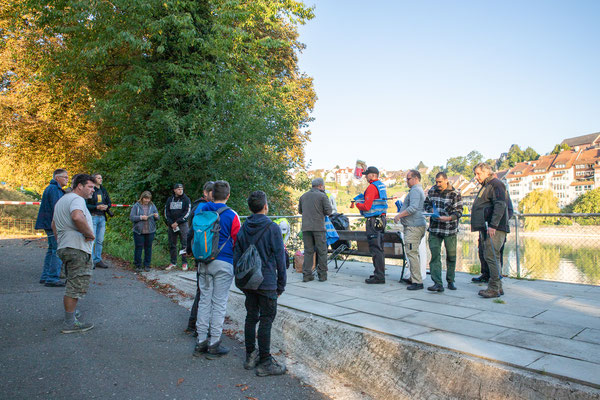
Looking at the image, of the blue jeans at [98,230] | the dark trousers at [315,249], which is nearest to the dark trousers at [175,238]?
the blue jeans at [98,230]

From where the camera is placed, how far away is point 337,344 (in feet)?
14.4

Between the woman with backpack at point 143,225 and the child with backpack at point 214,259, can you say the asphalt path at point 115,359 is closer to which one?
the child with backpack at point 214,259

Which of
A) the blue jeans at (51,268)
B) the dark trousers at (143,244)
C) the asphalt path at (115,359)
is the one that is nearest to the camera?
the asphalt path at (115,359)

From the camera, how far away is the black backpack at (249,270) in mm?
3977

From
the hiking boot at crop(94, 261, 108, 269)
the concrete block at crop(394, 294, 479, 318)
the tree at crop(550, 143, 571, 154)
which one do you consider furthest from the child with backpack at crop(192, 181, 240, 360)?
the tree at crop(550, 143, 571, 154)

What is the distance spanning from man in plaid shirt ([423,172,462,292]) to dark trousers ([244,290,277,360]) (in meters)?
3.21

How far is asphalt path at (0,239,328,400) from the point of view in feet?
11.9

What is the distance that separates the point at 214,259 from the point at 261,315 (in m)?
0.79

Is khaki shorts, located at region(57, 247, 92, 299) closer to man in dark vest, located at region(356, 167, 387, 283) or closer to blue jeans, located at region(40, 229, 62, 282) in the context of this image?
blue jeans, located at region(40, 229, 62, 282)

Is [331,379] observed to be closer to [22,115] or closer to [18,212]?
[22,115]

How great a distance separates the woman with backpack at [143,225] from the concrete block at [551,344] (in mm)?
7474

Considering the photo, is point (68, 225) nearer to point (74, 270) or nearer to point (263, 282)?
point (74, 270)

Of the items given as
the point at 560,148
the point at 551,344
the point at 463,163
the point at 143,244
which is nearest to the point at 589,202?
the point at 560,148

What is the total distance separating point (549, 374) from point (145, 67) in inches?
527
